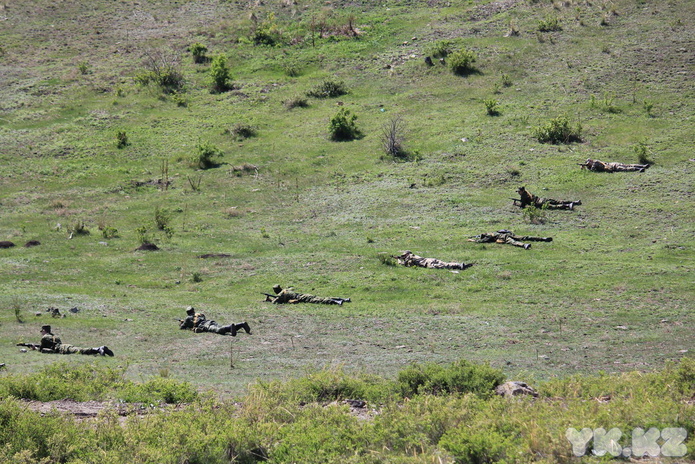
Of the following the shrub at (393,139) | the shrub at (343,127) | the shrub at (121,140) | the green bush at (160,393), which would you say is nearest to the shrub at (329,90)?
the shrub at (343,127)

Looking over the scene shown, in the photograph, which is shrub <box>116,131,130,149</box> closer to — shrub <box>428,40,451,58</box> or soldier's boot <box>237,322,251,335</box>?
shrub <box>428,40,451,58</box>

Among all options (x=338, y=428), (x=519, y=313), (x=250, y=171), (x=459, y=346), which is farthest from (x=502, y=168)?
(x=338, y=428)

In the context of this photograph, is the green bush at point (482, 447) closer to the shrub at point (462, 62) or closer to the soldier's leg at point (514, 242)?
the soldier's leg at point (514, 242)

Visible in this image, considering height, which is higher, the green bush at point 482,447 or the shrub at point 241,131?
the green bush at point 482,447

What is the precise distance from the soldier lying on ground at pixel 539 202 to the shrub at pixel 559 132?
808 centimetres

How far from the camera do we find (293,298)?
75.3 feet

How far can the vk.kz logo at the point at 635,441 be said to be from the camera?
8.55 meters

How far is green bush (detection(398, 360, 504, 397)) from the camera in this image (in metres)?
12.3

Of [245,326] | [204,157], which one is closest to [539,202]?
[245,326]

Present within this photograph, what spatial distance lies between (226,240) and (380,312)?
461 inches

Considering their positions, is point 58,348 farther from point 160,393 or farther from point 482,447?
point 482,447

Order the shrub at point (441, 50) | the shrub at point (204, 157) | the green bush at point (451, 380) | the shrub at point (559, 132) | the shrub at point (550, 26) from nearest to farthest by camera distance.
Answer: the green bush at point (451, 380) < the shrub at point (559, 132) < the shrub at point (204, 157) < the shrub at point (441, 50) < the shrub at point (550, 26)

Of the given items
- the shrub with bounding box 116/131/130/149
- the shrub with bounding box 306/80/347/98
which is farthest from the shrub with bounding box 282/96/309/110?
the shrub with bounding box 116/131/130/149

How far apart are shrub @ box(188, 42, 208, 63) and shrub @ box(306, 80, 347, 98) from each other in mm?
10282
